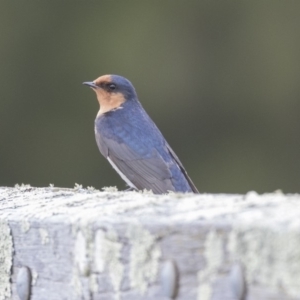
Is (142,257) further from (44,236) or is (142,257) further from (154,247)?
(44,236)

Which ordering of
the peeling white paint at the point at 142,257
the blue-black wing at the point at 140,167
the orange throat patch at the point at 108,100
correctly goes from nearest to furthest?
the peeling white paint at the point at 142,257 < the blue-black wing at the point at 140,167 < the orange throat patch at the point at 108,100

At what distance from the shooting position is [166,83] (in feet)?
26.5

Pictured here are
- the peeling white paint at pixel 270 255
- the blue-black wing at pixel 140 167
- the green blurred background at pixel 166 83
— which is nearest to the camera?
the peeling white paint at pixel 270 255

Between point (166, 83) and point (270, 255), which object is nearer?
point (270, 255)

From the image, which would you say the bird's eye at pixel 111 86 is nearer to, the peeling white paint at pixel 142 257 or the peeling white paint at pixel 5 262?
the peeling white paint at pixel 5 262

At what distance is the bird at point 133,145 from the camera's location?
3857mm

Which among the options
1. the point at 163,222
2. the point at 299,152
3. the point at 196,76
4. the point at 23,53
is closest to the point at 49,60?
the point at 23,53

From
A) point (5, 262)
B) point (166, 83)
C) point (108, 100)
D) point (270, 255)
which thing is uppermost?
point (166, 83)

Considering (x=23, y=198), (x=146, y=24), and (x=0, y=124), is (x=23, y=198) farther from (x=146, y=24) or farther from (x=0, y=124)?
(x=146, y=24)

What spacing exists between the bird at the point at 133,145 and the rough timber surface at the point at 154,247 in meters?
2.24

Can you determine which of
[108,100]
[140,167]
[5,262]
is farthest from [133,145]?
[5,262]

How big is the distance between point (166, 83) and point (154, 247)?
691cm

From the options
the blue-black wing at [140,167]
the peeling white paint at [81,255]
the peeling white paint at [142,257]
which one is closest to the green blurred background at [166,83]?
the blue-black wing at [140,167]

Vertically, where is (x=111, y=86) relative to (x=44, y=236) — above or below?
above
